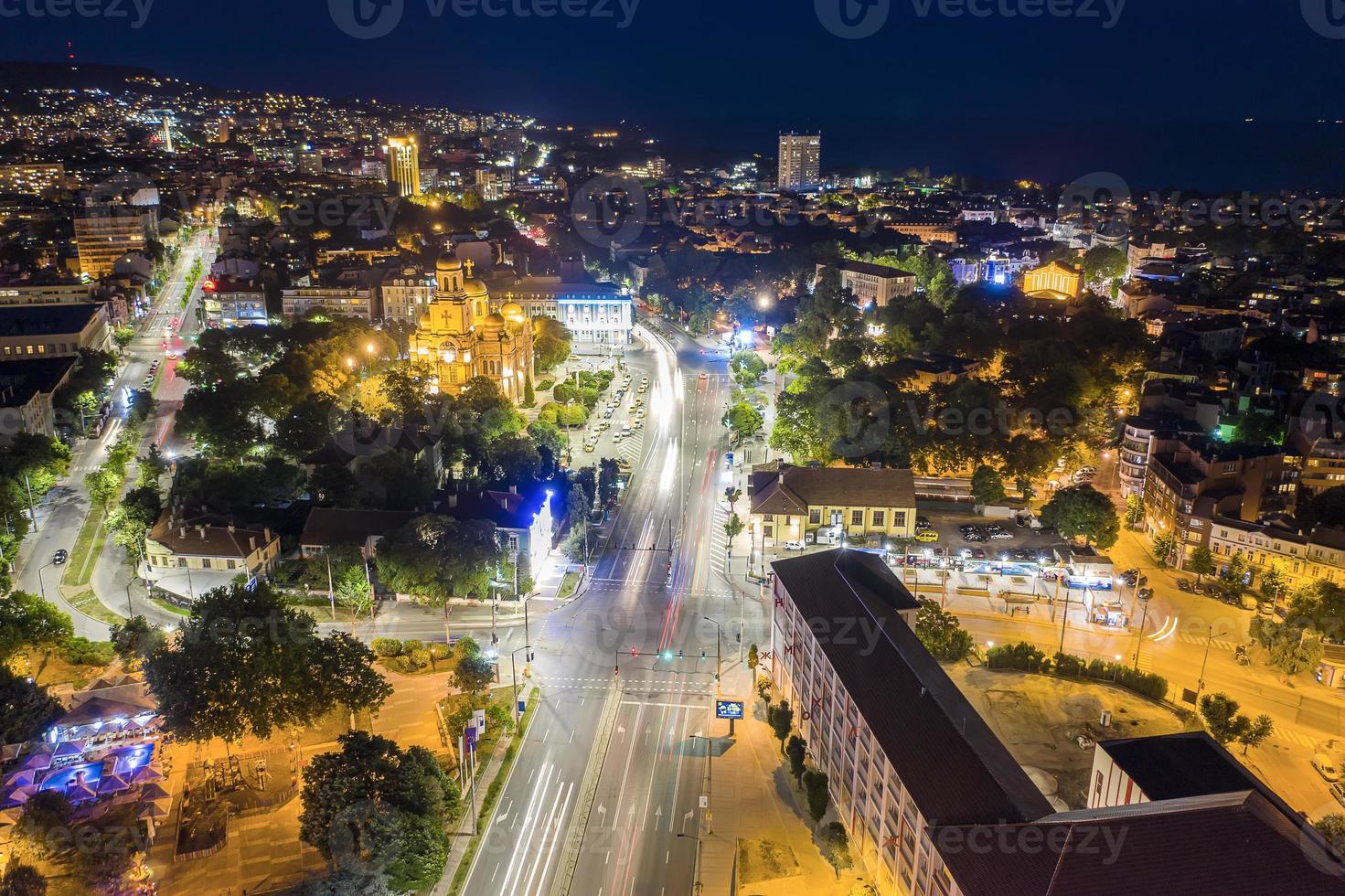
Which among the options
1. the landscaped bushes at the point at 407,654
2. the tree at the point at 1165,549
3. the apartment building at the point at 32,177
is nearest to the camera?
the landscaped bushes at the point at 407,654

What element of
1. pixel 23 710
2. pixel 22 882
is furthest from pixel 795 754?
pixel 23 710

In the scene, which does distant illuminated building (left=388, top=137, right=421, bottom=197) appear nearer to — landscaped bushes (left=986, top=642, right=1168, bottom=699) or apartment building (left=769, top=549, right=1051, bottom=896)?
apartment building (left=769, top=549, right=1051, bottom=896)

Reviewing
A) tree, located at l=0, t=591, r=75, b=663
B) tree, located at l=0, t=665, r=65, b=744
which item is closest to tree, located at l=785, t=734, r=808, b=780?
tree, located at l=0, t=665, r=65, b=744

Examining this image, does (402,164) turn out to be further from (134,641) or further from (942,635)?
(942,635)

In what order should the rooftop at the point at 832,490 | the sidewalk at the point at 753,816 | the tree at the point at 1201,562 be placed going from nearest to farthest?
the sidewalk at the point at 753,816, the tree at the point at 1201,562, the rooftop at the point at 832,490

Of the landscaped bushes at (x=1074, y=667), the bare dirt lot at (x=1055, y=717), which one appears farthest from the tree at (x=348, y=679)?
the landscaped bushes at (x=1074, y=667)

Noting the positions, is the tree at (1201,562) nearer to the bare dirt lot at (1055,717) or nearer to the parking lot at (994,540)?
the parking lot at (994,540)

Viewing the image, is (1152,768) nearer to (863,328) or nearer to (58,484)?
(58,484)
